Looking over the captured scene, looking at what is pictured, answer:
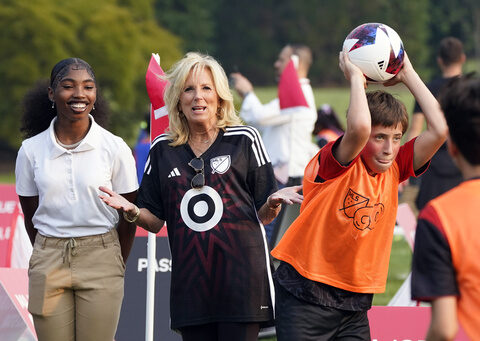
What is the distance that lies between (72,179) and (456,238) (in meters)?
2.40

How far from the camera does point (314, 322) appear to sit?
4395mm

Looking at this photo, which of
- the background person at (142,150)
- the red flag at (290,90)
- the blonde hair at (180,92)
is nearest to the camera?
the blonde hair at (180,92)

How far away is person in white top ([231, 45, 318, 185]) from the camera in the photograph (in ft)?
34.2

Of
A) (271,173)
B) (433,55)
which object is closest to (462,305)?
(271,173)

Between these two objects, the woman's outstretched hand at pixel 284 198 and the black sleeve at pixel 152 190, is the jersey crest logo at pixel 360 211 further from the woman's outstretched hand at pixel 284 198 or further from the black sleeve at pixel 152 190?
the black sleeve at pixel 152 190

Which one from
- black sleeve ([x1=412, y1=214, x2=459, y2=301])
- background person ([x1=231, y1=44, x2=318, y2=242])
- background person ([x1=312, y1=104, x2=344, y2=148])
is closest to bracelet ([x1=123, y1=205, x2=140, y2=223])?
black sleeve ([x1=412, y1=214, x2=459, y2=301])

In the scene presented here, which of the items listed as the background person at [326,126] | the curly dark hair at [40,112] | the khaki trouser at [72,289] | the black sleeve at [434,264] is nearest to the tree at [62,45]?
the background person at [326,126]

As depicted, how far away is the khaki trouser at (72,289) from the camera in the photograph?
4.75 metres

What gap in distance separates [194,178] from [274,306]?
76cm

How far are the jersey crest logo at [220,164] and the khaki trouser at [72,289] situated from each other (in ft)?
2.52

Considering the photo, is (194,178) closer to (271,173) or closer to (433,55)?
(271,173)

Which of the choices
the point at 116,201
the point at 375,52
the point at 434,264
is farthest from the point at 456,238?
the point at 116,201

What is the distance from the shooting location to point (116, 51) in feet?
121

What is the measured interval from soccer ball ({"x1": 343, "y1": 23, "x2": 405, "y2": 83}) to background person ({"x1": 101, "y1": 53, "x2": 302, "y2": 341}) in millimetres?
643
